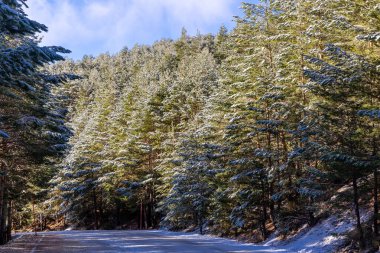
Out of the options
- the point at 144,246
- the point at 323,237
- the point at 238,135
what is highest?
the point at 238,135

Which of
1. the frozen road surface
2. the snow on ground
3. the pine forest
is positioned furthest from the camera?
the frozen road surface

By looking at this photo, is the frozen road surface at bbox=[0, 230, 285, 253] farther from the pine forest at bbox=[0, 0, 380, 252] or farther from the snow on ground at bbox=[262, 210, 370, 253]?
the pine forest at bbox=[0, 0, 380, 252]

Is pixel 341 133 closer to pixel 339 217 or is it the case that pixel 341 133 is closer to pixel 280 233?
pixel 339 217

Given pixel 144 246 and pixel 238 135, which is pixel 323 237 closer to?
pixel 238 135

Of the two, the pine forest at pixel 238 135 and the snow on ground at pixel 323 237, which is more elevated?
the pine forest at pixel 238 135

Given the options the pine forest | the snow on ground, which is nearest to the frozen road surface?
the snow on ground

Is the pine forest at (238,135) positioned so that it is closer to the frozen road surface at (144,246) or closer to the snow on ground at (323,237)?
the snow on ground at (323,237)

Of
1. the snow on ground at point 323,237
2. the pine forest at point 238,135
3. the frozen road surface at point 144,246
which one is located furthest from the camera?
the frozen road surface at point 144,246

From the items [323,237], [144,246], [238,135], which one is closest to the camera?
[323,237]

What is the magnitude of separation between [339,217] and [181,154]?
15.8 m

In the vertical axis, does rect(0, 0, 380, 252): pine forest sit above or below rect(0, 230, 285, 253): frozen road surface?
above

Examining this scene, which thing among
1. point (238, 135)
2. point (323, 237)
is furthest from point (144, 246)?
point (323, 237)

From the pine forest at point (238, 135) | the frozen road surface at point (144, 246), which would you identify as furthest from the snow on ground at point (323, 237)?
the frozen road surface at point (144, 246)

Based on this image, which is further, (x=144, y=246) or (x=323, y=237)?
(x=144, y=246)
